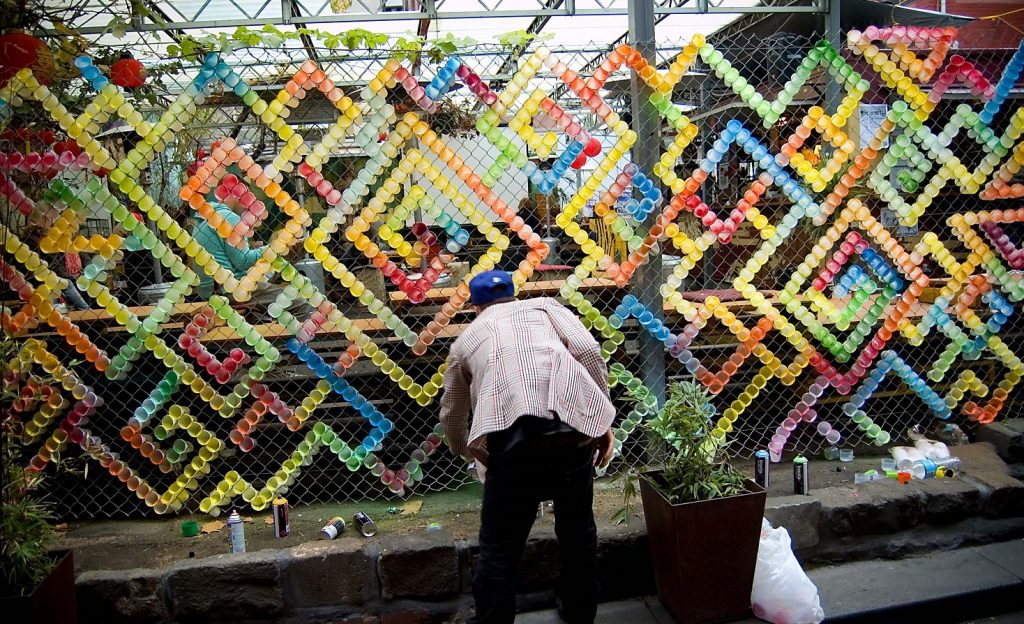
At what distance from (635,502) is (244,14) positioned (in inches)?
226

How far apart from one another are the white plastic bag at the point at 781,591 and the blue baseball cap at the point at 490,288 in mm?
1590

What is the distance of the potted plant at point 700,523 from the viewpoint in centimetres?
311

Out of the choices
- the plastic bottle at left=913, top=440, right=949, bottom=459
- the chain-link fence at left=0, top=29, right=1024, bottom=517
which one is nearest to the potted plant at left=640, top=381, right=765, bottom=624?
the chain-link fence at left=0, top=29, right=1024, bottom=517

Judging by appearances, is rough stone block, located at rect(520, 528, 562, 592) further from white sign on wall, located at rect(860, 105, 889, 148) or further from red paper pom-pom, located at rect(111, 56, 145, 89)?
white sign on wall, located at rect(860, 105, 889, 148)

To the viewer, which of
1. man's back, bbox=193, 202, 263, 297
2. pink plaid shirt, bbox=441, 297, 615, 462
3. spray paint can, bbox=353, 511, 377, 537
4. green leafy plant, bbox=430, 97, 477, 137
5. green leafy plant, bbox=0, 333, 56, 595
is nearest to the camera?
pink plaid shirt, bbox=441, 297, 615, 462

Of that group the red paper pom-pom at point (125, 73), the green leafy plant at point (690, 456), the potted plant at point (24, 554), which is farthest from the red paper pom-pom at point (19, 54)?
the green leafy plant at point (690, 456)

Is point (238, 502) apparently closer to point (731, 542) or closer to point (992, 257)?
point (731, 542)

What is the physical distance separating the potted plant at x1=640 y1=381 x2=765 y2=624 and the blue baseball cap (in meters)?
0.90

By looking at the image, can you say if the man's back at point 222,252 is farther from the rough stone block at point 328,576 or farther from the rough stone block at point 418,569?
the rough stone block at point 418,569

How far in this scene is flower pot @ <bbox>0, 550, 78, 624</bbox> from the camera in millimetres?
2658

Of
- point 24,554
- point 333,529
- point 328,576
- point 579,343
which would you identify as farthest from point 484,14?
point 24,554

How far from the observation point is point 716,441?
3.27 meters

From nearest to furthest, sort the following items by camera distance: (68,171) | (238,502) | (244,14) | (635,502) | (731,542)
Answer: (731,542), (68,171), (635,502), (238,502), (244,14)

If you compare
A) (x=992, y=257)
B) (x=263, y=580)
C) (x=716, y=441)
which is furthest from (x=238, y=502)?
(x=992, y=257)
